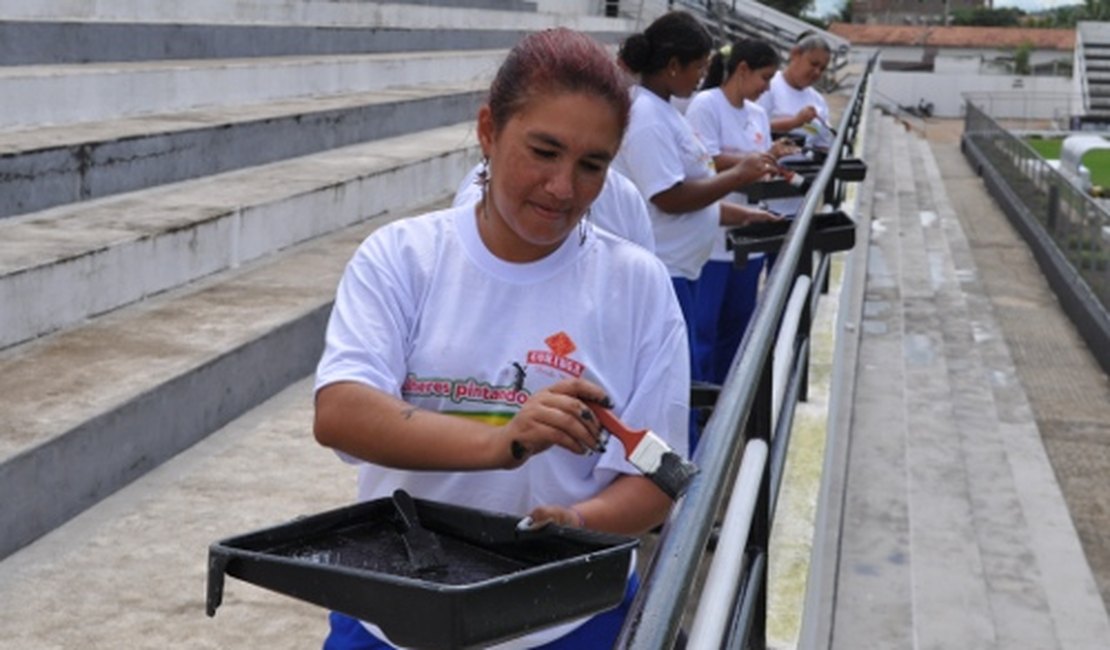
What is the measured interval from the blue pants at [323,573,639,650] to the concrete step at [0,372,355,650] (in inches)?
58.3

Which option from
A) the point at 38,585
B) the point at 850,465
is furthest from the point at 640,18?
the point at 38,585

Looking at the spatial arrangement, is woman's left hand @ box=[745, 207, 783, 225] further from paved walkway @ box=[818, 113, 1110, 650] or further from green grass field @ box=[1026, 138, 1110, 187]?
green grass field @ box=[1026, 138, 1110, 187]

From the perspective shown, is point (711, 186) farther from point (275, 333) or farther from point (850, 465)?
point (850, 465)

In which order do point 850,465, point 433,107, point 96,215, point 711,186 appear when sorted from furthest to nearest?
point 433,107
point 850,465
point 96,215
point 711,186

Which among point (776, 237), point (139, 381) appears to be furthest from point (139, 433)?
point (776, 237)

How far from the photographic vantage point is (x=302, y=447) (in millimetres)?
5043

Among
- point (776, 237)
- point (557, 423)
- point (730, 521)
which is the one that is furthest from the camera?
point (776, 237)

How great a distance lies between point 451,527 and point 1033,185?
1877cm

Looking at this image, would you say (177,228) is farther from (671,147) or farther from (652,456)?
(652,456)

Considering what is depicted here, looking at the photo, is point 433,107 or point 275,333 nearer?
point 275,333

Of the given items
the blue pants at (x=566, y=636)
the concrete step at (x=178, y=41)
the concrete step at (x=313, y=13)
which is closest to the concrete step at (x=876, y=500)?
the concrete step at (x=313, y=13)

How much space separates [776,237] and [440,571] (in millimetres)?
3557

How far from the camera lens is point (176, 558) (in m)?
4.04

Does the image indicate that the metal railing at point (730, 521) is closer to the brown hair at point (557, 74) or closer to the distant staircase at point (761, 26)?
the brown hair at point (557, 74)
